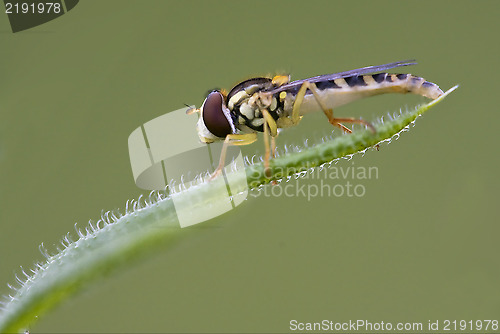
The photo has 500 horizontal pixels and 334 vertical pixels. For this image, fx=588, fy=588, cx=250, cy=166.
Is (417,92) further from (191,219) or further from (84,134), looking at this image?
(84,134)

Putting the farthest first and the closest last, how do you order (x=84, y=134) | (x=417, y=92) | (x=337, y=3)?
(x=337, y=3)
(x=84, y=134)
(x=417, y=92)

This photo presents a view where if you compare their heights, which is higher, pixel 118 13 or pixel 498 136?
pixel 118 13

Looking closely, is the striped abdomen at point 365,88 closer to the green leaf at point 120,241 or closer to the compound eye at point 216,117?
the compound eye at point 216,117

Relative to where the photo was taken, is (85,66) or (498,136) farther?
(85,66)

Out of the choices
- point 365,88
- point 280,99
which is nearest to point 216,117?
point 280,99

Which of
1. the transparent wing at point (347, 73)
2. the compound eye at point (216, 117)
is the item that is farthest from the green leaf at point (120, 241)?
the compound eye at point (216, 117)

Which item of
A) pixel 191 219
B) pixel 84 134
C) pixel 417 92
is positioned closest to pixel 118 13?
pixel 84 134

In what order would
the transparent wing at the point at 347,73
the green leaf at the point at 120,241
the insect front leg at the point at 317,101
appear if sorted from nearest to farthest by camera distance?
the green leaf at the point at 120,241
the transparent wing at the point at 347,73
the insect front leg at the point at 317,101

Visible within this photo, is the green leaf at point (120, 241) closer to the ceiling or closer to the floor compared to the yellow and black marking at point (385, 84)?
closer to the floor
